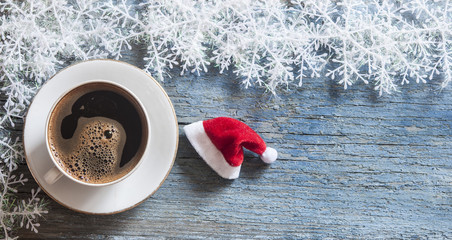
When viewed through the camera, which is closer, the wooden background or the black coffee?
the black coffee

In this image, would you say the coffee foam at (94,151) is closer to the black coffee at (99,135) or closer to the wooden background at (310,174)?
the black coffee at (99,135)

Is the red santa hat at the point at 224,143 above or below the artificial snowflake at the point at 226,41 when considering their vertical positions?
below

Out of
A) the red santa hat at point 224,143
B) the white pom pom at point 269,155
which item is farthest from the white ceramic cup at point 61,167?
the white pom pom at point 269,155

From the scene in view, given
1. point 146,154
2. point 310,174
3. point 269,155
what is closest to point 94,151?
point 146,154

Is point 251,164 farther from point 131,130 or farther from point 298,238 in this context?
point 131,130

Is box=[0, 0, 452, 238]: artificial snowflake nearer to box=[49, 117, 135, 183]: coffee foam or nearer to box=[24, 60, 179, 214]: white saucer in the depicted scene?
box=[24, 60, 179, 214]: white saucer

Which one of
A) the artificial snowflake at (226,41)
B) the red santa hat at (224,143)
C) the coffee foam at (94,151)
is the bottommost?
the coffee foam at (94,151)

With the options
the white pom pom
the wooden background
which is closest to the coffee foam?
the wooden background

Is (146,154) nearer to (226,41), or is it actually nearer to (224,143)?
(224,143)

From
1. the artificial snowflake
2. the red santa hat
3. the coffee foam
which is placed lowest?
the coffee foam
